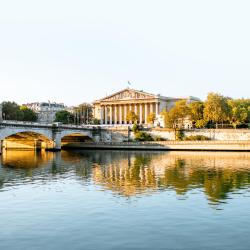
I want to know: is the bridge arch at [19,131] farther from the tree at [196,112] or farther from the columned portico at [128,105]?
the columned portico at [128,105]

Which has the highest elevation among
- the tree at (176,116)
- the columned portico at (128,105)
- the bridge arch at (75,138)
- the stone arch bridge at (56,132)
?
the columned portico at (128,105)

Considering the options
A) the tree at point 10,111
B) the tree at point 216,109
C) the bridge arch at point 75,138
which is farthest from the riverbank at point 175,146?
the tree at point 10,111

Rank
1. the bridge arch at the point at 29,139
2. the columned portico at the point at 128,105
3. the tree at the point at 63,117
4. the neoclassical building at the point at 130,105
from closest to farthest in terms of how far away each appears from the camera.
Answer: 1. the bridge arch at the point at 29,139
2. the neoclassical building at the point at 130,105
3. the columned portico at the point at 128,105
4. the tree at the point at 63,117

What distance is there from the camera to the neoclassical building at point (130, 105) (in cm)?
18150

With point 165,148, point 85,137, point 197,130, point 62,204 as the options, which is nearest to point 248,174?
point 62,204

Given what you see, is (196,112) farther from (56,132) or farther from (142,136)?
(56,132)

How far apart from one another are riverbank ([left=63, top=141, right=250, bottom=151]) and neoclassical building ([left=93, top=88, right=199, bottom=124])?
57928 mm

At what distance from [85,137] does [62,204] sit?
99.7 metres

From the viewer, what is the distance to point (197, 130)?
408 feet

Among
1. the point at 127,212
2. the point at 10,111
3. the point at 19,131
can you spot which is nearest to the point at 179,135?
the point at 19,131

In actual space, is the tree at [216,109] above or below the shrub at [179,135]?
above

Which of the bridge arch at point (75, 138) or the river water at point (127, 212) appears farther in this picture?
the bridge arch at point (75, 138)

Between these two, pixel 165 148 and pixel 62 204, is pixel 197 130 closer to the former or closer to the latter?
pixel 165 148

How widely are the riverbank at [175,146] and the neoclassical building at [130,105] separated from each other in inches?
2281
